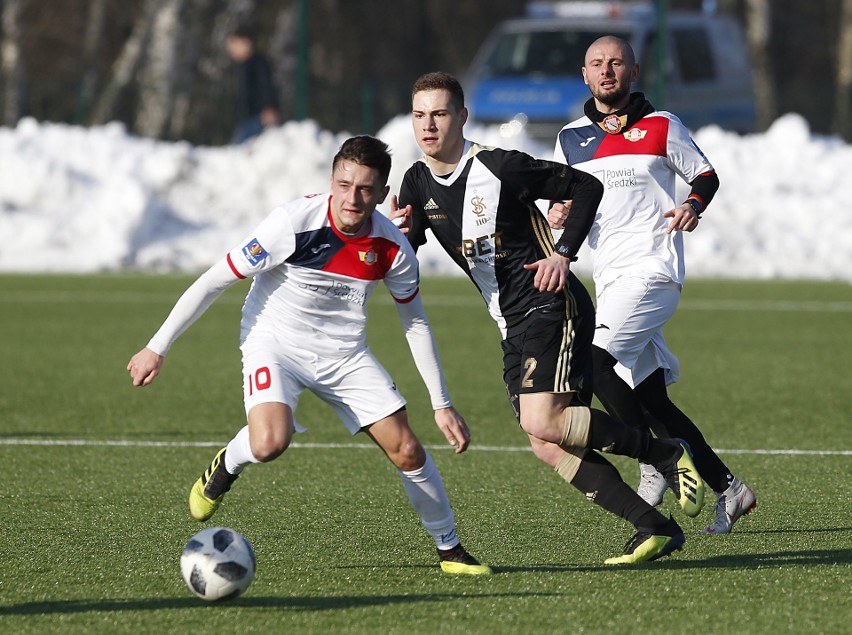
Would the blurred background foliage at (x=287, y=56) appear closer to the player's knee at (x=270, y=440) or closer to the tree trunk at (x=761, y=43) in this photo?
the tree trunk at (x=761, y=43)

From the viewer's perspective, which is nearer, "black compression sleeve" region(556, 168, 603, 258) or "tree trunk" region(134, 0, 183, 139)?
"black compression sleeve" region(556, 168, 603, 258)

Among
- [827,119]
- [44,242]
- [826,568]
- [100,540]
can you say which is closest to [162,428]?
[100,540]

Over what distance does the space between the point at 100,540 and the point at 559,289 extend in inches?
80.4

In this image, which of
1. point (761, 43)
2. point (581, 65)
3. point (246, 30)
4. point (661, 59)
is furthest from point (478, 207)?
point (761, 43)

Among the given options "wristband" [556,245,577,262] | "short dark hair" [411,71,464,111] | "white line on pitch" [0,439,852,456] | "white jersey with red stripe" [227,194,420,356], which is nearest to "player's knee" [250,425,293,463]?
"white jersey with red stripe" [227,194,420,356]

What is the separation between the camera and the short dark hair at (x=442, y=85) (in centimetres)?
586

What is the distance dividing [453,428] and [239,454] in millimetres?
796

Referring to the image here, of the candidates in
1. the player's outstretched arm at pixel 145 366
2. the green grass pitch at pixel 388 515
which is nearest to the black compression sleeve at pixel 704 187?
the green grass pitch at pixel 388 515

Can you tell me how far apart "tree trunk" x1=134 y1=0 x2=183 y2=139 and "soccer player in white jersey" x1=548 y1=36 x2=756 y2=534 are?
20584mm

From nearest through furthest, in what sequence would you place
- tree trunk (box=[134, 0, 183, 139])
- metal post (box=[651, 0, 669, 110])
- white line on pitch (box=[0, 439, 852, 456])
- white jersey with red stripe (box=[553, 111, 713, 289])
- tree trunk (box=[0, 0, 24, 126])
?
1. white jersey with red stripe (box=[553, 111, 713, 289])
2. white line on pitch (box=[0, 439, 852, 456])
3. metal post (box=[651, 0, 669, 110])
4. tree trunk (box=[134, 0, 183, 139])
5. tree trunk (box=[0, 0, 24, 126])

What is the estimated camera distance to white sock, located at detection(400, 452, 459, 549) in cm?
568

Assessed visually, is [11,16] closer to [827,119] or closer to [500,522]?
[827,119]

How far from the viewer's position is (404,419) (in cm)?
571

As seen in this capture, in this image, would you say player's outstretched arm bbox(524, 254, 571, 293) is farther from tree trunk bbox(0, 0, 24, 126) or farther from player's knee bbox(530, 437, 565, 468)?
tree trunk bbox(0, 0, 24, 126)
